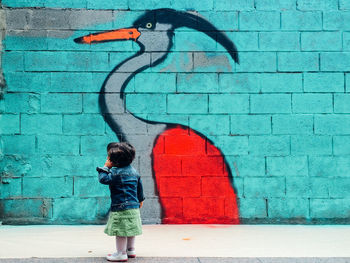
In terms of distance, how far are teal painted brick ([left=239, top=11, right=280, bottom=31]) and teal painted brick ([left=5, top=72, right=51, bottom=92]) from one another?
2301mm

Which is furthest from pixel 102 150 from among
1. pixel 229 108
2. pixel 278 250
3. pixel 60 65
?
pixel 278 250

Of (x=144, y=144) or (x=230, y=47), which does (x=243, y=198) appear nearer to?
(x=144, y=144)

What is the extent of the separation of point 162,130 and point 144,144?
0.26m

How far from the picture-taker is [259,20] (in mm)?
5164

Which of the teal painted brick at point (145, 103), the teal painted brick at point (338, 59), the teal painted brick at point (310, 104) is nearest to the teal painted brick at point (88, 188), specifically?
the teal painted brick at point (145, 103)

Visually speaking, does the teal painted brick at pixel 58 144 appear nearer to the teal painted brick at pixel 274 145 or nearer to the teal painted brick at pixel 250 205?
the teal painted brick at pixel 250 205

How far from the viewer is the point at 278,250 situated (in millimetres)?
4027

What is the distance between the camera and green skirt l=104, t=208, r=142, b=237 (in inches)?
141

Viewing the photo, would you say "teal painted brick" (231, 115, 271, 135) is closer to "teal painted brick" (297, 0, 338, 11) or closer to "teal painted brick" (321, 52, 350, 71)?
"teal painted brick" (321, 52, 350, 71)

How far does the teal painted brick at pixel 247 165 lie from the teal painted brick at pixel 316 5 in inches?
70.9

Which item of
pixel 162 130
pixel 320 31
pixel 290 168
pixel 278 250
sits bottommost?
pixel 278 250

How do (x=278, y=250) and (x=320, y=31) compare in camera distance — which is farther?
(x=320, y=31)

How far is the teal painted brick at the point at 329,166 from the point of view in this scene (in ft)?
16.9

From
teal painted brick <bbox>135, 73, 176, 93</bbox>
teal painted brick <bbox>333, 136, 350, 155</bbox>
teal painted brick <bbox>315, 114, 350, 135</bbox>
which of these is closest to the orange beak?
teal painted brick <bbox>135, 73, 176, 93</bbox>
